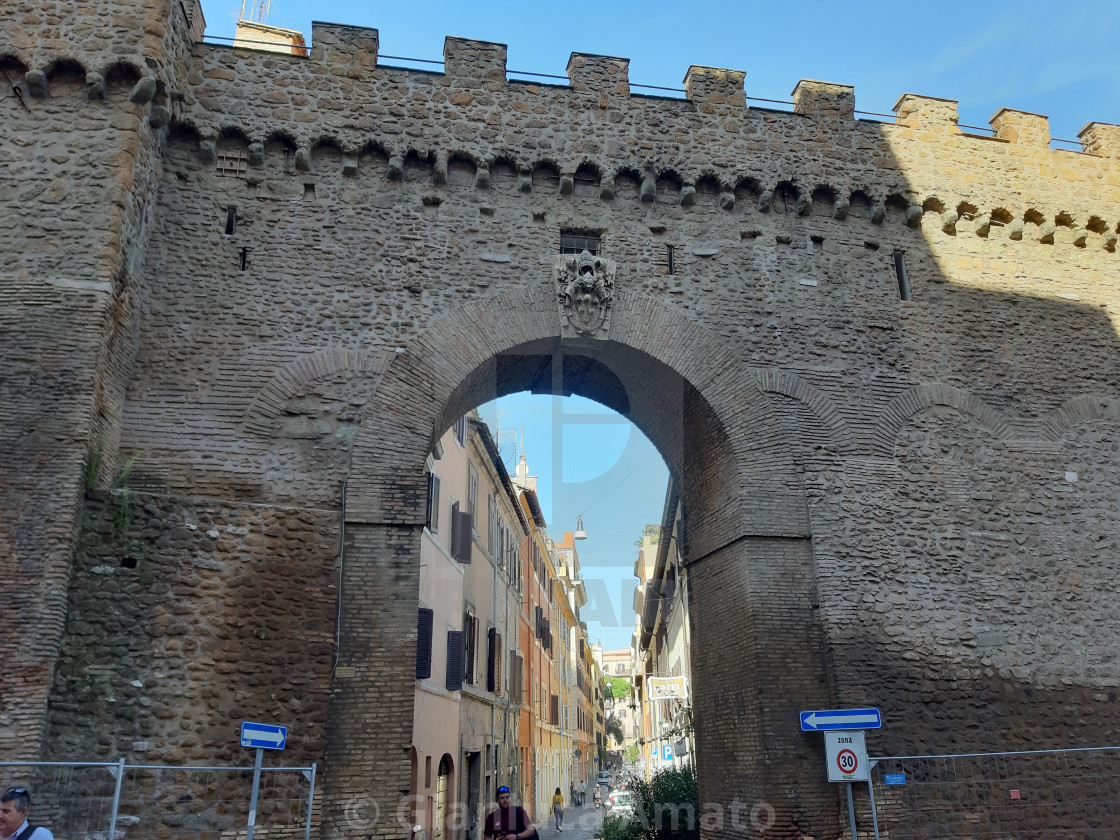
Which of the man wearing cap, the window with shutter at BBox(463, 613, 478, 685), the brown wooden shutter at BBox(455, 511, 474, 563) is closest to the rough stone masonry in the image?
the man wearing cap

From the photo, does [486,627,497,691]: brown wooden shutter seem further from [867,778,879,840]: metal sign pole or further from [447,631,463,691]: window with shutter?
[867,778,879,840]: metal sign pole

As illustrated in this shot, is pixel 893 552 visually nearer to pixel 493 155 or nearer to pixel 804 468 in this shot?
pixel 804 468

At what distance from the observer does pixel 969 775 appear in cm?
843

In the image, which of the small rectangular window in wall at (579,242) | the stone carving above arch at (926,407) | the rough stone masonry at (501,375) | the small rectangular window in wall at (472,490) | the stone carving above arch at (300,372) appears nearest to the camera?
the rough stone masonry at (501,375)

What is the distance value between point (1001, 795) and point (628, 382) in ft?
18.8

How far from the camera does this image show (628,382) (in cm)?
1051

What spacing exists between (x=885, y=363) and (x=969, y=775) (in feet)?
14.4

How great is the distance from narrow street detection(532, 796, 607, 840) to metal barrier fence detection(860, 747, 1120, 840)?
40.0 feet

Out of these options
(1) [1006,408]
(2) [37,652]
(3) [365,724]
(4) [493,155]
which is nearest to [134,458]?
(2) [37,652]

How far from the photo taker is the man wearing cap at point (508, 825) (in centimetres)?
718

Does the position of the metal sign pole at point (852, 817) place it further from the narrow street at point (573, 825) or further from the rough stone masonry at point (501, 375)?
the narrow street at point (573, 825)

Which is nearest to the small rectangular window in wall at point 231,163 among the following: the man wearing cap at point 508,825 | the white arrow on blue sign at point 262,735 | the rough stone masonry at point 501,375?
the rough stone masonry at point 501,375

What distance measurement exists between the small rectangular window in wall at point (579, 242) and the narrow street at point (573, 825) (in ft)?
46.1

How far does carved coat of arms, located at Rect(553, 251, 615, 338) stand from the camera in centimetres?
954
